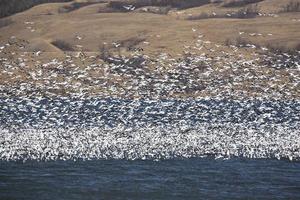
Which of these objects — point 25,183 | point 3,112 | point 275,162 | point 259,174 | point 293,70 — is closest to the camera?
point 25,183

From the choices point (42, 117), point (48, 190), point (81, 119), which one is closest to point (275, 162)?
point (48, 190)

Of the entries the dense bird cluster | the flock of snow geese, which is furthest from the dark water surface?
the dense bird cluster

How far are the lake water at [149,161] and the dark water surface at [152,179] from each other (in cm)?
7

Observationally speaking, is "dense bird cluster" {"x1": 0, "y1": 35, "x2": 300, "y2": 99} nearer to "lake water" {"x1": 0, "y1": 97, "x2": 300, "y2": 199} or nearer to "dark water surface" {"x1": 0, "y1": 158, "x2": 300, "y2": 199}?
"lake water" {"x1": 0, "y1": 97, "x2": 300, "y2": 199}

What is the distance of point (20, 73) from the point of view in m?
191

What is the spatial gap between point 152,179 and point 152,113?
62.4 m

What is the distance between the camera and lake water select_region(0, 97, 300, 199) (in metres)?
41.3

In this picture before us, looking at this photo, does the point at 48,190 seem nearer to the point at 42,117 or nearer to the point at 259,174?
the point at 259,174

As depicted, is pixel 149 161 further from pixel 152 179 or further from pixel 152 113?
pixel 152 113

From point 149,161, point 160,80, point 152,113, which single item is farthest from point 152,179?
point 160,80

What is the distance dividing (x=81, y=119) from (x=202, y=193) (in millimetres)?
52199

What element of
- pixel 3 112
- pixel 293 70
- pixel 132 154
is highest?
pixel 132 154

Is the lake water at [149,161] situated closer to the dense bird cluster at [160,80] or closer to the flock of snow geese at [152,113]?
the flock of snow geese at [152,113]

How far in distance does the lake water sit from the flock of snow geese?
192 mm
